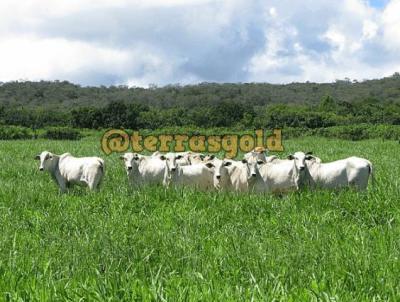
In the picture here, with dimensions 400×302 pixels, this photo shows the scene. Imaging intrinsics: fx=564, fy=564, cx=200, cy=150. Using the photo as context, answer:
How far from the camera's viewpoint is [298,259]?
5.74m

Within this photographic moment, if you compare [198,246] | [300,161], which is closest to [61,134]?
[300,161]

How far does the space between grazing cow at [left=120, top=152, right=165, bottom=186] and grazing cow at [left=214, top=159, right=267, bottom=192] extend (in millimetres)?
1505

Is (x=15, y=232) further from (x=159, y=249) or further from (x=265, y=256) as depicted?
(x=265, y=256)

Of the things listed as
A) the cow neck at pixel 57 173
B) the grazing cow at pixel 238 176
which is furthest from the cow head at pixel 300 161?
the cow neck at pixel 57 173

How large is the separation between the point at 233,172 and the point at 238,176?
20 centimetres

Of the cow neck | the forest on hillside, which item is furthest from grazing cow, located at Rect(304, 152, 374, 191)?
the forest on hillside

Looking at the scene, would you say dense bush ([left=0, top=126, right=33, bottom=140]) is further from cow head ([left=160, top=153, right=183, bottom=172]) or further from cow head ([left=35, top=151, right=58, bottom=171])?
cow head ([left=160, top=153, right=183, bottom=172])

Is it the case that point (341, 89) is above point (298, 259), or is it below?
above

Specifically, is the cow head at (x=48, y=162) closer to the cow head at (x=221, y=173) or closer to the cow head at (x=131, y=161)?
the cow head at (x=131, y=161)

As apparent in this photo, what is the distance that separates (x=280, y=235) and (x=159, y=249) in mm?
1597

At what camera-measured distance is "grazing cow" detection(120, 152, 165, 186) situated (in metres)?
12.9

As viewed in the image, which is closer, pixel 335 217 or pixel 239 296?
pixel 239 296

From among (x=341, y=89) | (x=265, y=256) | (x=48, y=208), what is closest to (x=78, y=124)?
(x=48, y=208)

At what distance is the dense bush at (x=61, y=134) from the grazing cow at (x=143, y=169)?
3148 centimetres
